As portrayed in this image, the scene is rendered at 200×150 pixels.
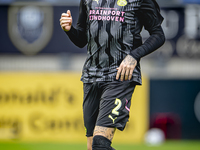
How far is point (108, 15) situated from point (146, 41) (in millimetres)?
392

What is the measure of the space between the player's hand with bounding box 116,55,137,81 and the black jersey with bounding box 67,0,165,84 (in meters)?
0.06

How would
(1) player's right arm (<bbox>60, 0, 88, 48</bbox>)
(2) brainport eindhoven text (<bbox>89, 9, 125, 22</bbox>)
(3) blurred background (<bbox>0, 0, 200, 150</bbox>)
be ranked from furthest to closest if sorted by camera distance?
(3) blurred background (<bbox>0, 0, 200, 150</bbox>) < (1) player's right arm (<bbox>60, 0, 88, 48</bbox>) < (2) brainport eindhoven text (<bbox>89, 9, 125, 22</bbox>)

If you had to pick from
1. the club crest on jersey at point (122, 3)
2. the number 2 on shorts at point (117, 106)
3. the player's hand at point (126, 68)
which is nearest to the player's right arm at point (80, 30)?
the club crest on jersey at point (122, 3)

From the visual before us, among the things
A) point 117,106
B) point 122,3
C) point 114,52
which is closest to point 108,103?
point 117,106

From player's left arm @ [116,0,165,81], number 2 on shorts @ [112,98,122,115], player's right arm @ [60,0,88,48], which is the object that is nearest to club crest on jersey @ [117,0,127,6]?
player's left arm @ [116,0,165,81]

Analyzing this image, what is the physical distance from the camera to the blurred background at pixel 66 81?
9.02 m

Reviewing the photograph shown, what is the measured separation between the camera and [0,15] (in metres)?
9.68

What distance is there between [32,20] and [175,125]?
4376mm

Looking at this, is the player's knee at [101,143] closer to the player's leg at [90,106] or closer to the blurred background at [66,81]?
the player's leg at [90,106]

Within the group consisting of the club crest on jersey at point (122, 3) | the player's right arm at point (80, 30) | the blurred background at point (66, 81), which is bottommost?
the blurred background at point (66, 81)

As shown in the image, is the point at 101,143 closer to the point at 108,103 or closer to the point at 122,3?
the point at 108,103

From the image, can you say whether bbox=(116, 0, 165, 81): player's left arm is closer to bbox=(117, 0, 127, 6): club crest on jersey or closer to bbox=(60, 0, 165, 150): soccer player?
bbox=(60, 0, 165, 150): soccer player

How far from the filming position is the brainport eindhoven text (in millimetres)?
3246

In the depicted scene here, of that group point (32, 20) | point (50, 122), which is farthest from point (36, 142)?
point (32, 20)
